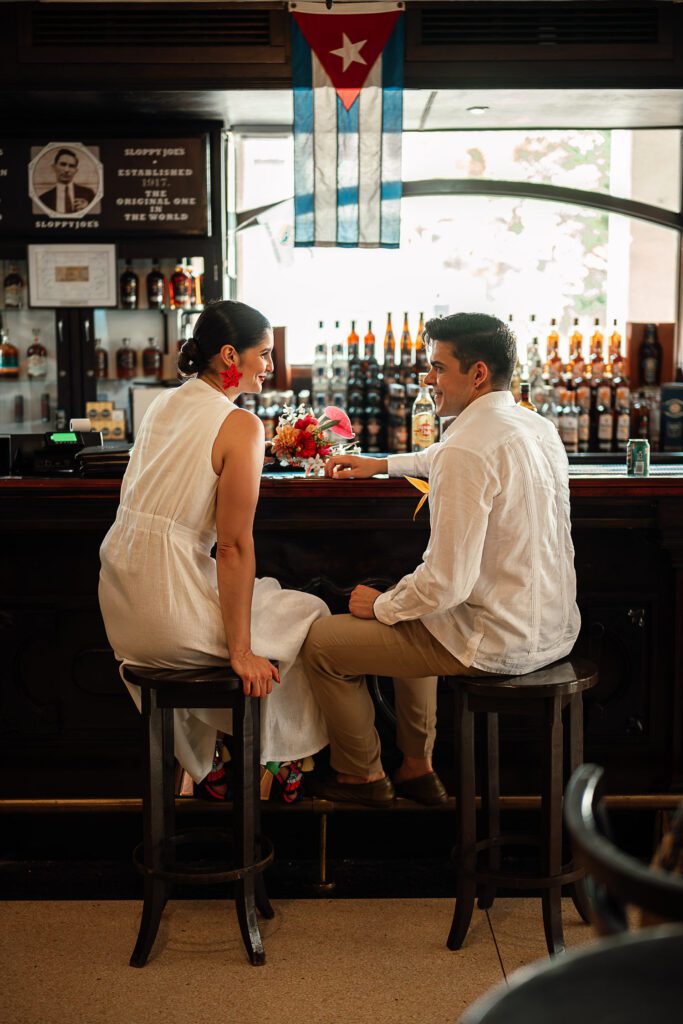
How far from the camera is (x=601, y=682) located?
3123 millimetres

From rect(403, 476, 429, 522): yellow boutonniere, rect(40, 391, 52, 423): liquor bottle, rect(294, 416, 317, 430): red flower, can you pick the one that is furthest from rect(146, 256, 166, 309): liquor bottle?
rect(403, 476, 429, 522): yellow boutonniere

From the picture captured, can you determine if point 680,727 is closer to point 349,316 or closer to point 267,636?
point 267,636

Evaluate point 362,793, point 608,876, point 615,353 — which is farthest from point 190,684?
point 615,353

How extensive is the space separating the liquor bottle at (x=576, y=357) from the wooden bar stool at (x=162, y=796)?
3.39 m

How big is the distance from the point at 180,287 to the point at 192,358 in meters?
2.73

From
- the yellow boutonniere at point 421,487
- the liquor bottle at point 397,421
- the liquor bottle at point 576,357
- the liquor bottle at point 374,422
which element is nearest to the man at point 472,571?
the yellow boutonniere at point 421,487

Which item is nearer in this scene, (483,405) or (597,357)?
(483,405)

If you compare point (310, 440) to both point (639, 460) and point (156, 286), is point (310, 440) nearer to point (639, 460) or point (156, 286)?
point (639, 460)

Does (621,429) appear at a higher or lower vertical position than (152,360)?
lower

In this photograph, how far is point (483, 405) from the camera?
2494 millimetres

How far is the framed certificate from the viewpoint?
16.2 ft

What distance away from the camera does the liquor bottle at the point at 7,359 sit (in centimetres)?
520

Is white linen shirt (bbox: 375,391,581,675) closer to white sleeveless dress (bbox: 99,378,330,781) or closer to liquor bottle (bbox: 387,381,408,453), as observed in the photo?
white sleeveless dress (bbox: 99,378,330,781)

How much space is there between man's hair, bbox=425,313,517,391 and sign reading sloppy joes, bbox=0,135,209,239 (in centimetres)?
268
